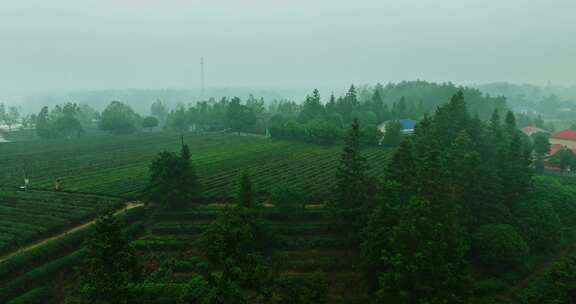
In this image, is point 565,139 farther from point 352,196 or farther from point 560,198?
point 352,196

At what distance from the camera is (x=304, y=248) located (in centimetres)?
3158

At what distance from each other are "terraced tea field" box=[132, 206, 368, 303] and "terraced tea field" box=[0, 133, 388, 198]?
21.5 feet

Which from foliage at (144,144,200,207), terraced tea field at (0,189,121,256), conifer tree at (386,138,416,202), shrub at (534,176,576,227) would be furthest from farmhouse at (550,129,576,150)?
terraced tea field at (0,189,121,256)

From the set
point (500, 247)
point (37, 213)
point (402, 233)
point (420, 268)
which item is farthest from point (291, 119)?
point (420, 268)

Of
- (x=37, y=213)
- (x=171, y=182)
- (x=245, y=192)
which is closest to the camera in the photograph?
(x=245, y=192)

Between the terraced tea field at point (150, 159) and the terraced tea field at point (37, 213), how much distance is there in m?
3.53

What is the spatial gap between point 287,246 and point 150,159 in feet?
Result: 152

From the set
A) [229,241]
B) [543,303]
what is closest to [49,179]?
[229,241]

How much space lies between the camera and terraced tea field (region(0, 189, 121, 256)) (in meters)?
31.7

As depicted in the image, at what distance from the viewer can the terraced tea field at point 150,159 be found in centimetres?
4844

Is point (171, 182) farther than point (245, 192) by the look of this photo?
Yes

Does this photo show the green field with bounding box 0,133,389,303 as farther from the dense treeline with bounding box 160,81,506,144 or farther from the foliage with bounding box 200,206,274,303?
the foliage with bounding box 200,206,274,303

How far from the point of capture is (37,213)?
37.2 meters

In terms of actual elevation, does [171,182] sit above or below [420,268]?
above
